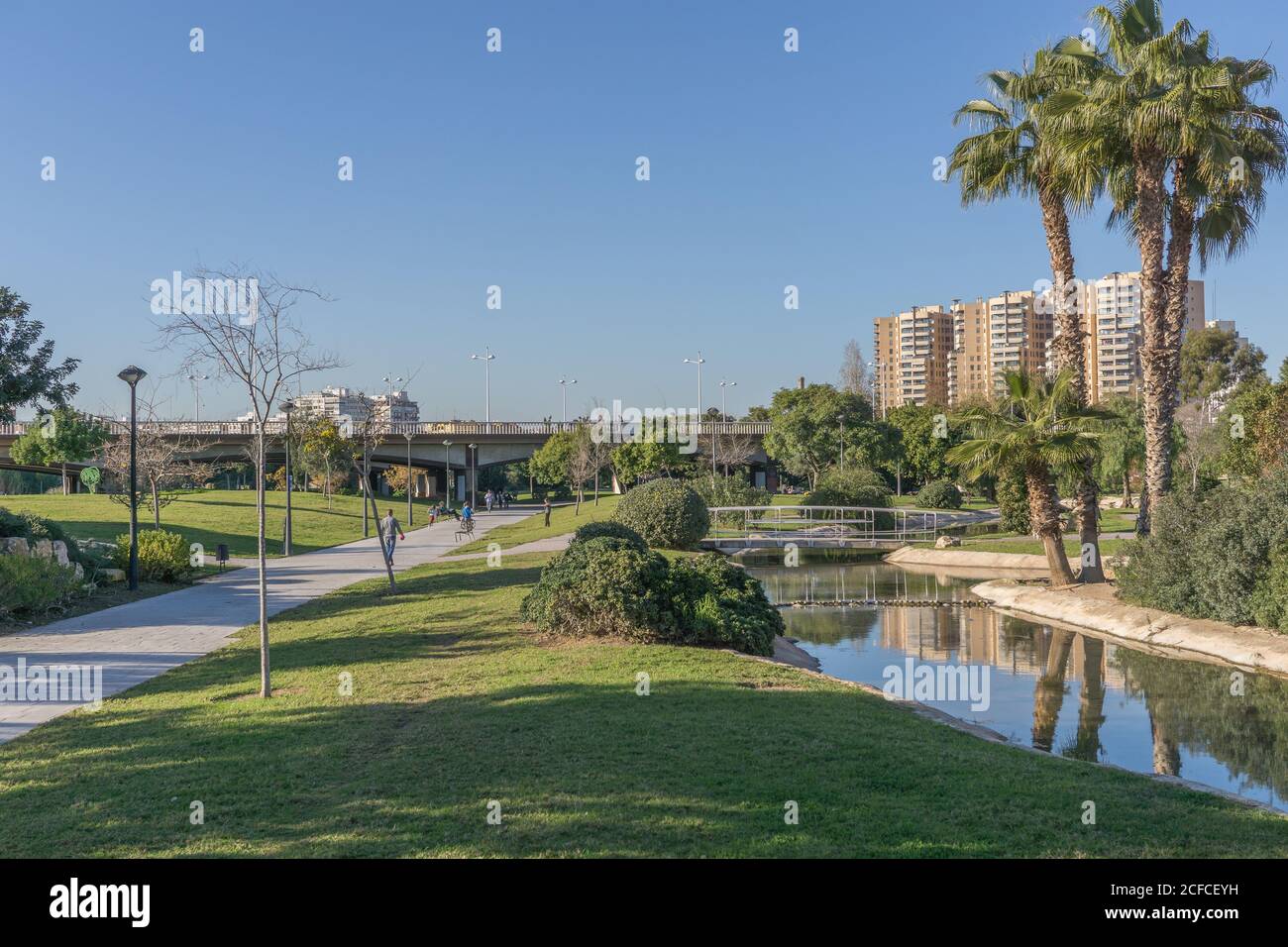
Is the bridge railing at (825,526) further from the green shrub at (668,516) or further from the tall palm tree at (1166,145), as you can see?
the tall palm tree at (1166,145)

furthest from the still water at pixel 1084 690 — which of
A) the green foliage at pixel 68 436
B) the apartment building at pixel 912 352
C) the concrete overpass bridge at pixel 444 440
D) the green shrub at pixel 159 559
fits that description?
the apartment building at pixel 912 352

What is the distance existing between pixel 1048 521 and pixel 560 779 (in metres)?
18.2

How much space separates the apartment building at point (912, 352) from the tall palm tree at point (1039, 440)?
140842mm

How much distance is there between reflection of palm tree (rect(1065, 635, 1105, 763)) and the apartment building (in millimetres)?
147253

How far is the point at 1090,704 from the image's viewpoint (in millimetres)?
12805

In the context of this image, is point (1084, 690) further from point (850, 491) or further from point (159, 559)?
point (850, 491)

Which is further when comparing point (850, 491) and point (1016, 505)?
point (850, 491)

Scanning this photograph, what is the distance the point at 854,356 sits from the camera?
395 feet

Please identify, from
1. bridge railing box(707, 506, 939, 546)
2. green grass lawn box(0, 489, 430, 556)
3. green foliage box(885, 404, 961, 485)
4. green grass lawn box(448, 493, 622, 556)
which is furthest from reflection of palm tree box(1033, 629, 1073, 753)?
green foliage box(885, 404, 961, 485)

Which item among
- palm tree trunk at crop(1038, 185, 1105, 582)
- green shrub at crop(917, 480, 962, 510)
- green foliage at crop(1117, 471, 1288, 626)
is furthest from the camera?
green shrub at crop(917, 480, 962, 510)

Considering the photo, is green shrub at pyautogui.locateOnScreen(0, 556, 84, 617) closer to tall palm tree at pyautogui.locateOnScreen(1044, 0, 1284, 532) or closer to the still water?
the still water

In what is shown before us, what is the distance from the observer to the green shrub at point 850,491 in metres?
46.5

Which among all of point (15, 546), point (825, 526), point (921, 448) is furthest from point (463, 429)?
point (15, 546)

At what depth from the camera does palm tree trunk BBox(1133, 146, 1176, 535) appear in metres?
20.3
